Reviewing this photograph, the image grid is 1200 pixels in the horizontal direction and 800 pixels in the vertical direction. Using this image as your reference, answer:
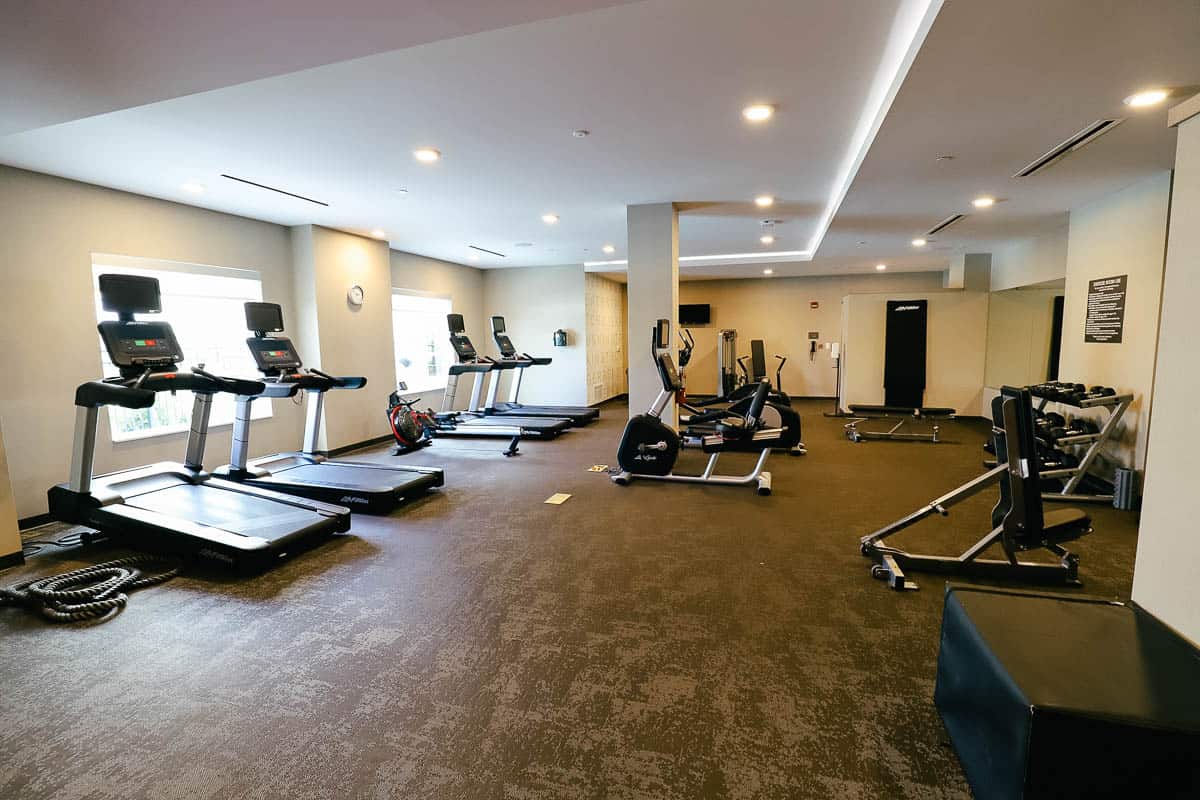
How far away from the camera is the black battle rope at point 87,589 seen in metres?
2.72

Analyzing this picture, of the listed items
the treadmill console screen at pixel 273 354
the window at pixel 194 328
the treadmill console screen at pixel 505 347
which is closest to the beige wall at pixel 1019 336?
the treadmill console screen at pixel 505 347

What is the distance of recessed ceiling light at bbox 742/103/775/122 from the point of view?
316cm

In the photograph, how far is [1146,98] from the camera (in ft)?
9.30

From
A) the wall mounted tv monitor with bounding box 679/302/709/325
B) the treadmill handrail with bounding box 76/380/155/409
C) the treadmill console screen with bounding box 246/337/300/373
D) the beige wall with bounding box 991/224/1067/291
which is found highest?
the beige wall with bounding box 991/224/1067/291

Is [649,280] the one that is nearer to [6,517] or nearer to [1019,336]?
[6,517]

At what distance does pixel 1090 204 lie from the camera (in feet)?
16.8

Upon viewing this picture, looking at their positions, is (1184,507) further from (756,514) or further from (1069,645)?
(756,514)

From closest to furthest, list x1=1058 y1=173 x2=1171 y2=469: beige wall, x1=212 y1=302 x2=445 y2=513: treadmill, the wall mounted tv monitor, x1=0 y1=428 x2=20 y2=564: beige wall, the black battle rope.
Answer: the black battle rope < x1=0 y1=428 x2=20 y2=564: beige wall < x1=1058 y1=173 x2=1171 y2=469: beige wall < x1=212 y1=302 x2=445 y2=513: treadmill < the wall mounted tv monitor

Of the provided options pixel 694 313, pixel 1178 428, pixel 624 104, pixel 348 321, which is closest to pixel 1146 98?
pixel 1178 428

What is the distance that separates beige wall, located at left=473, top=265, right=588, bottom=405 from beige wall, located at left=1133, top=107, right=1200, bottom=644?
29.2 feet

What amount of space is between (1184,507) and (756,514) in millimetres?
2888

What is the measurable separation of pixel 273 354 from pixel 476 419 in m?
3.53

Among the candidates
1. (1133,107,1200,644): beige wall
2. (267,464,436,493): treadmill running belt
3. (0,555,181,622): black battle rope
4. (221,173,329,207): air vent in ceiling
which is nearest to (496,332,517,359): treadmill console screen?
(221,173,329,207): air vent in ceiling

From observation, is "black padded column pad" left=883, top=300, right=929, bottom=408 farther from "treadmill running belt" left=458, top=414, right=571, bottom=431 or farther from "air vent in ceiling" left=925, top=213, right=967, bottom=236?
"treadmill running belt" left=458, top=414, right=571, bottom=431
